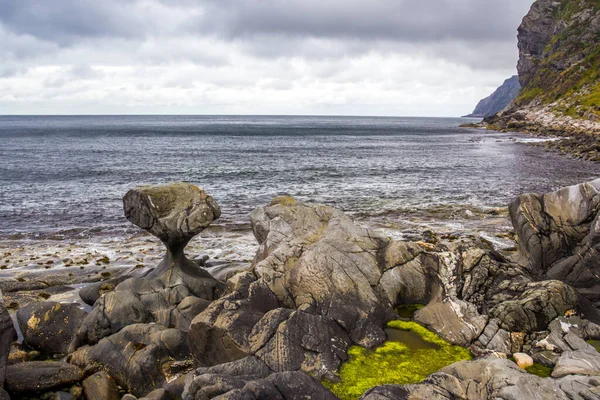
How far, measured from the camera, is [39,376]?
13.7m

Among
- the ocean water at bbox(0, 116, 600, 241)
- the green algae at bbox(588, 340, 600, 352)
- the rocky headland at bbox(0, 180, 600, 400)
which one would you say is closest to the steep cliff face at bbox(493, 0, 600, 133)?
the ocean water at bbox(0, 116, 600, 241)

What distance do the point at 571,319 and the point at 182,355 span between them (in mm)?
13159

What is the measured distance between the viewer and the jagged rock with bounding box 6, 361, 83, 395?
13.3 metres

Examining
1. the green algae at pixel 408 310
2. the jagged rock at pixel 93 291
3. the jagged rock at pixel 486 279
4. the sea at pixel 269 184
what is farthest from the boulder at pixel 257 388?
the sea at pixel 269 184

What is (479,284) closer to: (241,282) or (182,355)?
(241,282)

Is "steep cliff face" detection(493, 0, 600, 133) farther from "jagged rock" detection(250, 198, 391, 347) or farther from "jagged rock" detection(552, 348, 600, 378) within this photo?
"jagged rock" detection(552, 348, 600, 378)

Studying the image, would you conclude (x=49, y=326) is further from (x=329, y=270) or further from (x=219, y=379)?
(x=329, y=270)

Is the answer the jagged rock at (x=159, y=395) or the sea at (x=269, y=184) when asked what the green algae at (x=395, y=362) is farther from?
the sea at (x=269, y=184)

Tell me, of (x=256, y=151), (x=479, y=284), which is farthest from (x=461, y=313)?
(x=256, y=151)

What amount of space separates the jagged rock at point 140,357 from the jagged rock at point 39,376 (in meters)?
1.12

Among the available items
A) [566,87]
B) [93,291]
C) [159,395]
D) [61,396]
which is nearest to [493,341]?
[159,395]

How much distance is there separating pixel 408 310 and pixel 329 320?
168 inches

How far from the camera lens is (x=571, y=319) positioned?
15555 millimetres

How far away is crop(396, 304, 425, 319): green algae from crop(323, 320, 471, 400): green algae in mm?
1302
